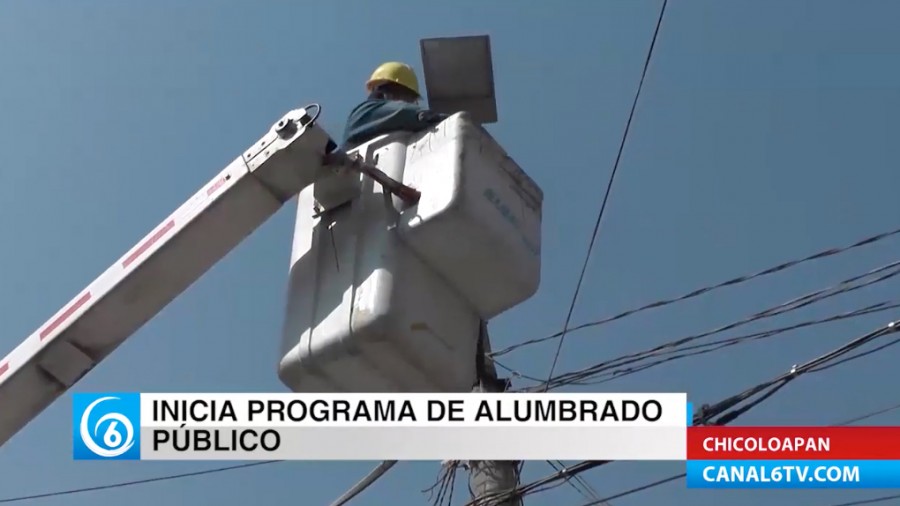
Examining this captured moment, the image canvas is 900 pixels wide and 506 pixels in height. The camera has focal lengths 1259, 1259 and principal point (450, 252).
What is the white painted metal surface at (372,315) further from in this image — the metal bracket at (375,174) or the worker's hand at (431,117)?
the worker's hand at (431,117)

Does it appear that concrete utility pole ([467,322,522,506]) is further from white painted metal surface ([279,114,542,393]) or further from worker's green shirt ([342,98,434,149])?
white painted metal surface ([279,114,542,393])

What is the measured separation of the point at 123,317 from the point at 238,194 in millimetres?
638

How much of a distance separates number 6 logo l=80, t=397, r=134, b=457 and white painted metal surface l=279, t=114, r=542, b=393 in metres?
0.91

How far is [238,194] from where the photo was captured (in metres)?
4.60

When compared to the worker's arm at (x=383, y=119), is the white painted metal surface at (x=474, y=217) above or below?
below

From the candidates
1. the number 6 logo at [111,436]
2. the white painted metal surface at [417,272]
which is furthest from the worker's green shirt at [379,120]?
the number 6 logo at [111,436]

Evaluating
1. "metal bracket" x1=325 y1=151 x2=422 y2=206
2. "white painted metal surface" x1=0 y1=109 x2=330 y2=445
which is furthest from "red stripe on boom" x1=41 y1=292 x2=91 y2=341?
"metal bracket" x1=325 y1=151 x2=422 y2=206

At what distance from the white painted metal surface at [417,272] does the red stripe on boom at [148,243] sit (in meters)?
0.53

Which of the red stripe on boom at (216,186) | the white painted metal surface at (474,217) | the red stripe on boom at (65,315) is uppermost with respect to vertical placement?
the red stripe on boom at (216,186)

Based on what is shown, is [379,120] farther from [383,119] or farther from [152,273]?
[152,273]

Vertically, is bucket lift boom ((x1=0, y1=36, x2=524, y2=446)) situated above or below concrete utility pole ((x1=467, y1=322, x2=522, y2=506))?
below

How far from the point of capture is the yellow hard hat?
5.19 meters

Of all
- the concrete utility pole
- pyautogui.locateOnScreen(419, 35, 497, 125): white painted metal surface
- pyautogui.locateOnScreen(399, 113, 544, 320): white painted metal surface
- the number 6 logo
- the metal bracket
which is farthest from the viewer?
the concrete utility pole

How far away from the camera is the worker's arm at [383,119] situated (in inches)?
181
